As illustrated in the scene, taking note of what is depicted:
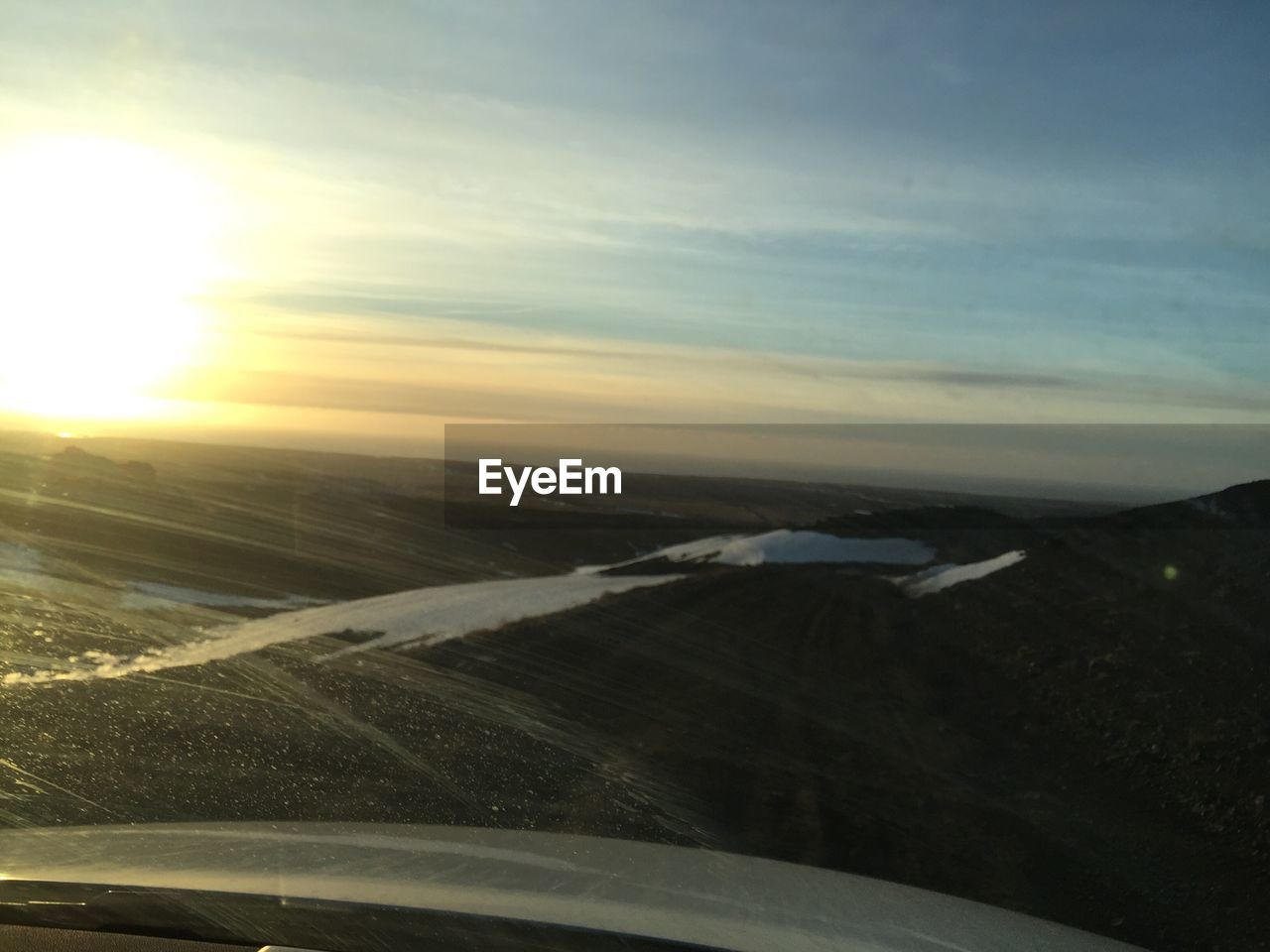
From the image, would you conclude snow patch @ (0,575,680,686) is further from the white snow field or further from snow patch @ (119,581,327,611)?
the white snow field

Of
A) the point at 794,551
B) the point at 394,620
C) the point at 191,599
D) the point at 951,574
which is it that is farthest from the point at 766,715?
the point at 794,551

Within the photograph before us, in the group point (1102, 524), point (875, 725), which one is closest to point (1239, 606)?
point (1102, 524)

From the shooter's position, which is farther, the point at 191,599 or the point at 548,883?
the point at 191,599

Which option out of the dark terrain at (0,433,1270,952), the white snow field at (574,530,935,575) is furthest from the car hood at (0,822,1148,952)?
the white snow field at (574,530,935,575)

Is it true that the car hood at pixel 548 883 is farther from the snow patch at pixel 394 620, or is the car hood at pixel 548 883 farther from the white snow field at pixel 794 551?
the white snow field at pixel 794 551

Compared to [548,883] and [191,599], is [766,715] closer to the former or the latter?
[548,883]
